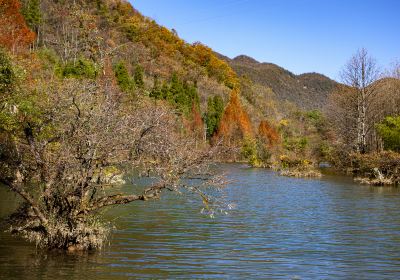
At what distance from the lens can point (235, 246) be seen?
49.7 feet

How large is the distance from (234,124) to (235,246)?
250 ft

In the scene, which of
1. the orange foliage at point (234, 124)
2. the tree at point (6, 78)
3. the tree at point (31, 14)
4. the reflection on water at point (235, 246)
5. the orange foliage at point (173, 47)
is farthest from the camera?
the orange foliage at point (173, 47)

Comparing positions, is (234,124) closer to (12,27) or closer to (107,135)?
(12,27)

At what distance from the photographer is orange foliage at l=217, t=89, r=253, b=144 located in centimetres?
8881

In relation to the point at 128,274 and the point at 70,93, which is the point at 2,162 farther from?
the point at 128,274

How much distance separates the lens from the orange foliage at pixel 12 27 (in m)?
46.5

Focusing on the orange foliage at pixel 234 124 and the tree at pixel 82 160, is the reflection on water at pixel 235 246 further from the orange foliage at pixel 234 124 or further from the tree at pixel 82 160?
the orange foliage at pixel 234 124

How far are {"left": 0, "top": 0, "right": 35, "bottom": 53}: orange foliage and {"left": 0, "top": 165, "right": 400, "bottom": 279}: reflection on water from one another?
1052 inches

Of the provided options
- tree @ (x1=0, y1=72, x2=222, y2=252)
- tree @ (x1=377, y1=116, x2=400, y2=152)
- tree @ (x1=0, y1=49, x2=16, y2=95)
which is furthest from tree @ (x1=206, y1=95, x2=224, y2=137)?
tree @ (x1=0, y1=72, x2=222, y2=252)

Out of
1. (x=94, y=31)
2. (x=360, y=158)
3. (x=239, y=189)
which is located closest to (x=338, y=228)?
(x=239, y=189)

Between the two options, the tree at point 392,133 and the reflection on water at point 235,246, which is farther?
the tree at point 392,133

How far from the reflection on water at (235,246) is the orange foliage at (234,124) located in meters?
63.1

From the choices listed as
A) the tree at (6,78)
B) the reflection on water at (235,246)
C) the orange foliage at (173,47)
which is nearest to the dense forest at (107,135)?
the tree at (6,78)

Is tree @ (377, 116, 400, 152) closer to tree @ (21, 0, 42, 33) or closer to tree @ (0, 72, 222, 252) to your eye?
tree @ (0, 72, 222, 252)
